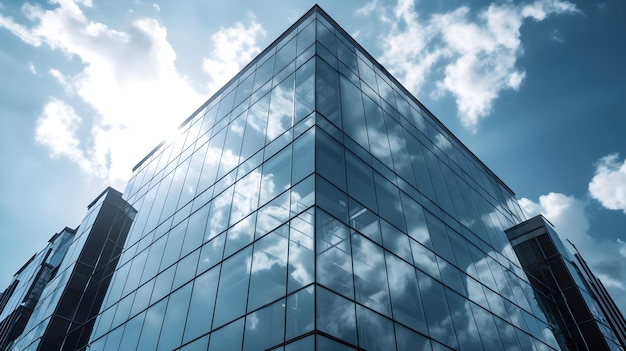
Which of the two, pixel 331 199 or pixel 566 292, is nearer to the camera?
pixel 331 199

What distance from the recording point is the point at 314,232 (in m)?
12.0

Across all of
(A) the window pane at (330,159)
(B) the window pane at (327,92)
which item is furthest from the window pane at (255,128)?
(A) the window pane at (330,159)

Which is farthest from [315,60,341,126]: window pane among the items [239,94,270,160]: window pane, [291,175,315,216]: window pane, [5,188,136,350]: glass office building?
[5,188,136,350]: glass office building

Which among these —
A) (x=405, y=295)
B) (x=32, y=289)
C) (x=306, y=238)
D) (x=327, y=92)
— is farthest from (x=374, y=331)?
(x=32, y=289)

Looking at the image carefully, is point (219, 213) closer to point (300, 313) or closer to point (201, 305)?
point (201, 305)

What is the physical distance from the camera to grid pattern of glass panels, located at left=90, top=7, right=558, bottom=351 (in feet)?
38.6

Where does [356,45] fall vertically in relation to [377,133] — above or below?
above

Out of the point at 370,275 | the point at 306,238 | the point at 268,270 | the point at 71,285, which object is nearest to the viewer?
the point at 306,238

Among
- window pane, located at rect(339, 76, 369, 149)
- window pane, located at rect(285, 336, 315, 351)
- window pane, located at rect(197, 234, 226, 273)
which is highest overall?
window pane, located at rect(339, 76, 369, 149)

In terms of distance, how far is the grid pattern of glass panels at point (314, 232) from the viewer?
1176 cm

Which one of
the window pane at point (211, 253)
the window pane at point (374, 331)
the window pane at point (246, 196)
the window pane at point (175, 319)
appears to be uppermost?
the window pane at point (246, 196)

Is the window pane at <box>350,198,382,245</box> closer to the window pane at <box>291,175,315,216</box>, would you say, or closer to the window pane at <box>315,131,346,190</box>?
the window pane at <box>315,131,346,190</box>

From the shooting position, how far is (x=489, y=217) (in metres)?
26.9

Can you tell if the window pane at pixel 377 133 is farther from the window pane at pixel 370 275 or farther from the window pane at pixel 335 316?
the window pane at pixel 335 316
